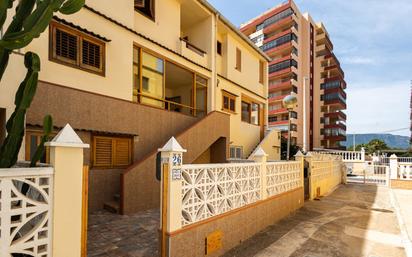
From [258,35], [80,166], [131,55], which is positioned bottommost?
[80,166]

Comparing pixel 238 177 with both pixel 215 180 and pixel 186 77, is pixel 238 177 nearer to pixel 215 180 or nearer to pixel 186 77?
pixel 215 180

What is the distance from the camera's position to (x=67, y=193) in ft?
10.0

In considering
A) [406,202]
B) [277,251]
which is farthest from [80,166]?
[406,202]

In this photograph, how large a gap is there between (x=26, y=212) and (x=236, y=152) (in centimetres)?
1318

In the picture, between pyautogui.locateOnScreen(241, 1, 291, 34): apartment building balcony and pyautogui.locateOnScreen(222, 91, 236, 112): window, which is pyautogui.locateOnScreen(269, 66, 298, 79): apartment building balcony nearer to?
pyautogui.locateOnScreen(241, 1, 291, 34): apartment building balcony

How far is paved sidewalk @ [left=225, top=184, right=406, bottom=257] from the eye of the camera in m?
5.72

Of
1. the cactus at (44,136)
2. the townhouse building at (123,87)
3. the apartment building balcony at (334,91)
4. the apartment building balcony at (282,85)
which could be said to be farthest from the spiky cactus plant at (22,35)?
the apartment building balcony at (334,91)

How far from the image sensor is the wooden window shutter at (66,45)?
708 centimetres

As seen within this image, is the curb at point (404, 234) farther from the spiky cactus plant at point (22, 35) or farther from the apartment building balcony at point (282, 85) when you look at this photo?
the apartment building balcony at point (282, 85)

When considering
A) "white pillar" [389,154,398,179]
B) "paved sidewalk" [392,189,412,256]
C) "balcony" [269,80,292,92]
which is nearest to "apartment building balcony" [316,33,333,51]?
"balcony" [269,80,292,92]

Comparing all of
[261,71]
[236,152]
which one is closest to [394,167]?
[236,152]

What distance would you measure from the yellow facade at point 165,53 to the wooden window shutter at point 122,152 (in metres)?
1.48

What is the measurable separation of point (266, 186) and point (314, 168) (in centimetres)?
602

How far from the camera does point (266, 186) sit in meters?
7.45
